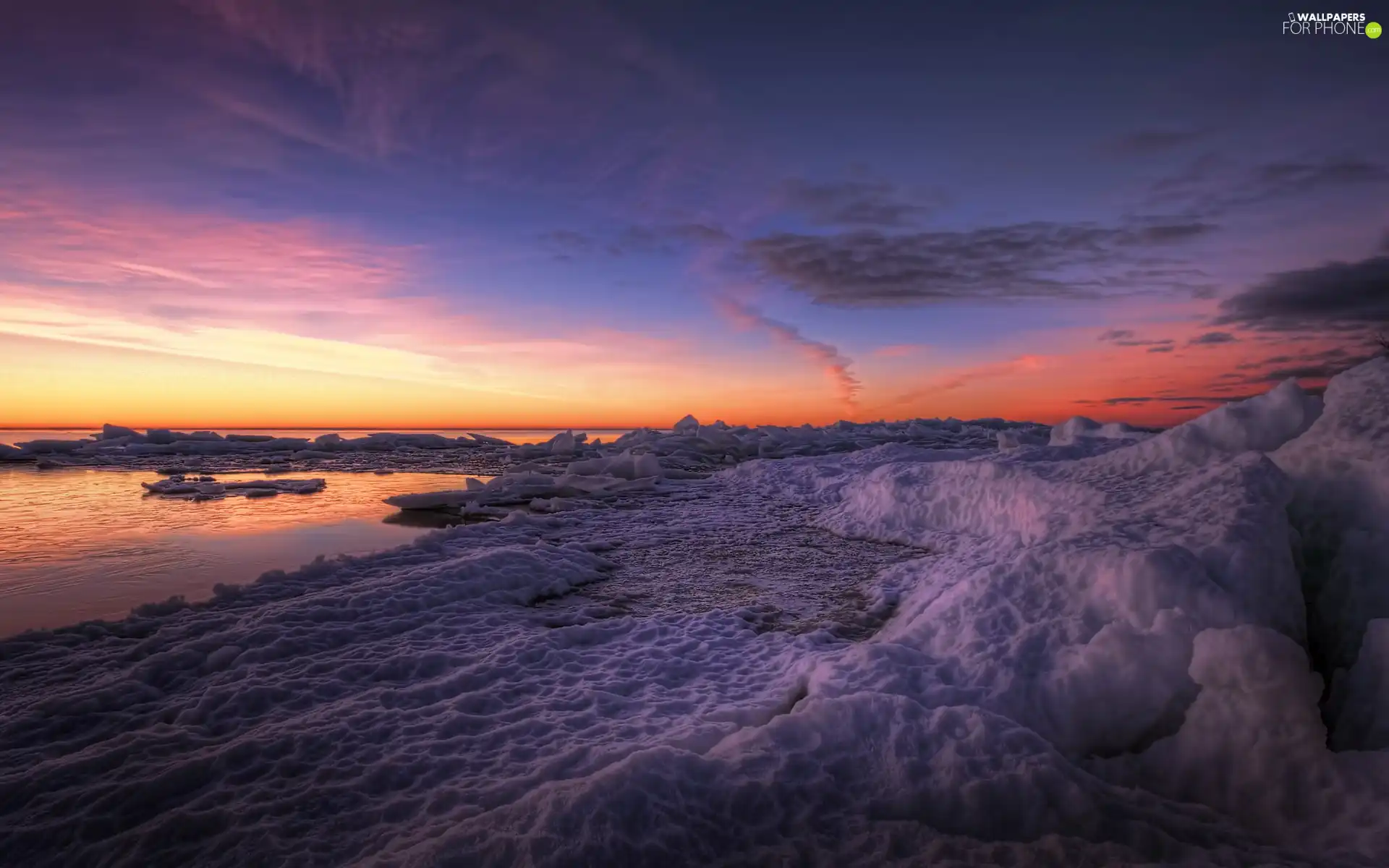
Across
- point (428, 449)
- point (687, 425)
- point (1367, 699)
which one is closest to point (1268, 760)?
point (1367, 699)

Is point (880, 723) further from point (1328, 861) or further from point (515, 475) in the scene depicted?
point (515, 475)

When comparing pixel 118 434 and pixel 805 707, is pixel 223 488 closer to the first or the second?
pixel 805 707

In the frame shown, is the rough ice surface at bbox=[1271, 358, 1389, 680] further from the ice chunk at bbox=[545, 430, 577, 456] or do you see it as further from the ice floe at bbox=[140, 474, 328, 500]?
the ice chunk at bbox=[545, 430, 577, 456]

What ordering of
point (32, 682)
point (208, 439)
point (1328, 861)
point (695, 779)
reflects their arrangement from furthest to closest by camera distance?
point (208, 439), point (32, 682), point (695, 779), point (1328, 861)

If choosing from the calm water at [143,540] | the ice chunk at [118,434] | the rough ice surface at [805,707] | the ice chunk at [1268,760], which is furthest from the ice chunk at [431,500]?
the ice chunk at [118,434]

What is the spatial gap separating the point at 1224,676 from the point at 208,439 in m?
34.1

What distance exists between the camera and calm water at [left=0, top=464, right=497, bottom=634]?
607cm

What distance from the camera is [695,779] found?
2.93 meters

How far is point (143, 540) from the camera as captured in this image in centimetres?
838

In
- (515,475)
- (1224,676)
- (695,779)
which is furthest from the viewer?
(515,475)

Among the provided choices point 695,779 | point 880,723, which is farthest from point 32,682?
point 880,723

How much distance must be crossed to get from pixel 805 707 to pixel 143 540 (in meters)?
9.79

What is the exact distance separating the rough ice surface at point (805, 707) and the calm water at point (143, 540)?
0.97m

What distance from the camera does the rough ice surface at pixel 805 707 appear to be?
2674mm
